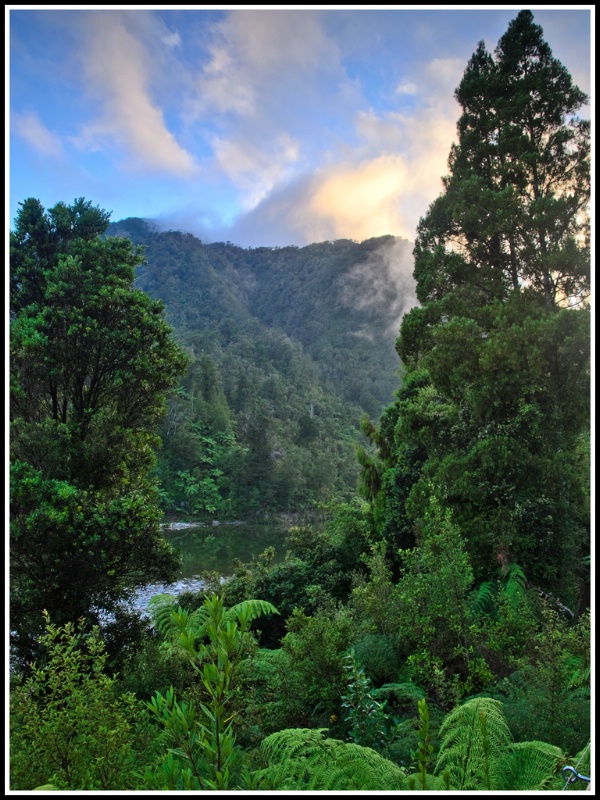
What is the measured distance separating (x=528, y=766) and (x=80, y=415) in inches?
183

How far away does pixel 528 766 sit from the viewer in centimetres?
203

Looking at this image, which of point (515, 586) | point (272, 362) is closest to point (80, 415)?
point (515, 586)

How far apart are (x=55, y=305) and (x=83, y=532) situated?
2365 millimetres

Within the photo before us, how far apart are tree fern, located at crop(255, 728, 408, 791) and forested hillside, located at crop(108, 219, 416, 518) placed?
50.8 ft

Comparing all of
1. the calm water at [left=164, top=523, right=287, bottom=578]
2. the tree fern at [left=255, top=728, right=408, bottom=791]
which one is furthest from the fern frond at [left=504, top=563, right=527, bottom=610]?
the calm water at [left=164, top=523, right=287, bottom=578]

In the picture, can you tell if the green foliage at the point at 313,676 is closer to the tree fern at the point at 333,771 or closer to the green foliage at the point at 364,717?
the green foliage at the point at 364,717

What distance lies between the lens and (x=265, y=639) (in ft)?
31.4

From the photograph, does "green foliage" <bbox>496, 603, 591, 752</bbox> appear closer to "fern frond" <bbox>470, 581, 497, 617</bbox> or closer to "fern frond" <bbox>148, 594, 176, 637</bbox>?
"fern frond" <bbox>470, 581, 497, 617</bbox>

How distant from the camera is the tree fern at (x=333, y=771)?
1824 millimetres

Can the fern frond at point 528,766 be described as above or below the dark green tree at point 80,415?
below

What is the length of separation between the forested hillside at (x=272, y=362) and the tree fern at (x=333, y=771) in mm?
15488

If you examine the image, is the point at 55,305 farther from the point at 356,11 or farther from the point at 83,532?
the point at 356,11

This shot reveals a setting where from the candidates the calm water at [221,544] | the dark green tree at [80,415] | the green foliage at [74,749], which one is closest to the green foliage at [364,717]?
the green foliage at [74,749]

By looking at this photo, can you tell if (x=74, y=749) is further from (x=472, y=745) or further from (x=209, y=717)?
(x=472, y=745)
